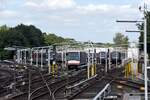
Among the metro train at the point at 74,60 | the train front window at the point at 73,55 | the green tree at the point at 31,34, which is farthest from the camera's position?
the green tree at the point at 31,34

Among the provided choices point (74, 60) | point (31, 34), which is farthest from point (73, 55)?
point (31, 34)

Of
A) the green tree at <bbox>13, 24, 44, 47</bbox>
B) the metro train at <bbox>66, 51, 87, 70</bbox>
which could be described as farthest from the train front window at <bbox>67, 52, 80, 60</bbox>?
the green tree at <bbox>13, 24, 44, 47</bbox>

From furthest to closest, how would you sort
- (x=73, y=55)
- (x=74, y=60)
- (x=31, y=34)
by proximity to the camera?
(x=31, y=34)
(x=73, y=55)
(x=74, y=60)

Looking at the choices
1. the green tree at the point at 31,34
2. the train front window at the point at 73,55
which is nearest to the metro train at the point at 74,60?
the train front window at the point at 73,55

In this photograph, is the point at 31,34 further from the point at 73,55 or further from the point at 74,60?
the point at 74,60

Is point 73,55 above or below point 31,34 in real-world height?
below

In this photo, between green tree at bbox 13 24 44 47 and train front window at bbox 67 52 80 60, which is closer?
train front window at bbox 67 52 80 60

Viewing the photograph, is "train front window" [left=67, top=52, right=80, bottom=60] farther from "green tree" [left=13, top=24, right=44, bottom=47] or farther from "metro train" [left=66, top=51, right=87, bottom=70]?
"green tree" [left=13, top=24, right=44, bottom=47]

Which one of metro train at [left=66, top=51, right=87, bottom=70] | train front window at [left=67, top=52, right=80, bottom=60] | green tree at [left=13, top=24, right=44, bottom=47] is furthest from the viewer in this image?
green tree at [left=13, top=24, right=44, bottom=47]

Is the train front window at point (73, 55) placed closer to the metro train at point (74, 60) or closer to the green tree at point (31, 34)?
the metro train at point (74, 60)

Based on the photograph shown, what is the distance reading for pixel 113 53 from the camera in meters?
94.8

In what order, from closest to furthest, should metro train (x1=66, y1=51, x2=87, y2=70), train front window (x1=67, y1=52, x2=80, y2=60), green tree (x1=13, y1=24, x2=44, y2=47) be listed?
metro train (x1=66, y1=51, x2=87, y2=70)
train front window (x1=67, y1=52, x2=80, y2=60)
green tree (x1=13, y1=24, x2=44, y2=47)

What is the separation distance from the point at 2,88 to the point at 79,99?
9078mm

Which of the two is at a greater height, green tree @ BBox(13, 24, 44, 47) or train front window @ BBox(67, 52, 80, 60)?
green tree @ BBox(13, 24, 44, 47)
